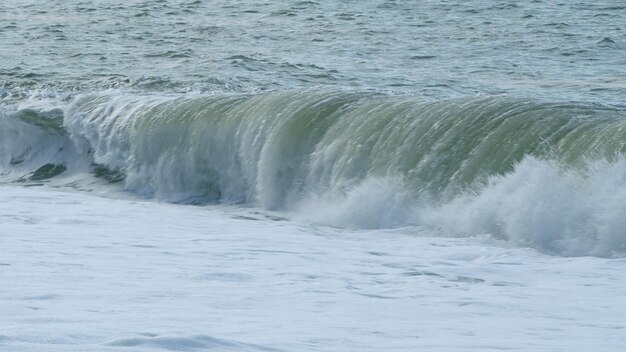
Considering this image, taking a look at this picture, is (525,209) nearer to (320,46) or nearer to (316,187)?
(316,187)

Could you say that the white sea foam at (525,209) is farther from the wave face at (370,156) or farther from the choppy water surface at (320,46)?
the choppy water surface at (320,46)

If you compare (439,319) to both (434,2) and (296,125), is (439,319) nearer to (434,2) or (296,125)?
(296,125)

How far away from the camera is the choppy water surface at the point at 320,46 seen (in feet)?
46.2

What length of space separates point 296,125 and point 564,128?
2532mm

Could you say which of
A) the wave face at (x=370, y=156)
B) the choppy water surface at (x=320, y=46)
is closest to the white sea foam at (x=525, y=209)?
the wave face at (x=370, y=156)

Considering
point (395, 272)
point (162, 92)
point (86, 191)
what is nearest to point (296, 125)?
point (86, 191)

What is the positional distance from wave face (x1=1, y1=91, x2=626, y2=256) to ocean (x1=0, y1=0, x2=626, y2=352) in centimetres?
3

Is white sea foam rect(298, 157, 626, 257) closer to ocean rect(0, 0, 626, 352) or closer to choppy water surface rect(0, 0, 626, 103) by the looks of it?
ocean rect(0, 0, 626, 352)

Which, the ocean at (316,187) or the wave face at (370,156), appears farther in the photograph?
the wave face at (370,156)

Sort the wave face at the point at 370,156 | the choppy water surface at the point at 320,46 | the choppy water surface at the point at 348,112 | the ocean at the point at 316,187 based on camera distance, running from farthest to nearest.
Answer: the choppy water surface at the point at 320,46, the choppy water surface at the point at 348,112, the wave face at the point at 370,156, the ocean at the point at 316,187

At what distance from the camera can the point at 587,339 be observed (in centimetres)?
500

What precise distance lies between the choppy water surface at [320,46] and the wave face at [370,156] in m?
1.87

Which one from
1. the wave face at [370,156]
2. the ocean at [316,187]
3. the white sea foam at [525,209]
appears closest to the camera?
the ocean at [316,187]

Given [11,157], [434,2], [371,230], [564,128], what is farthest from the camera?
[434,2]
